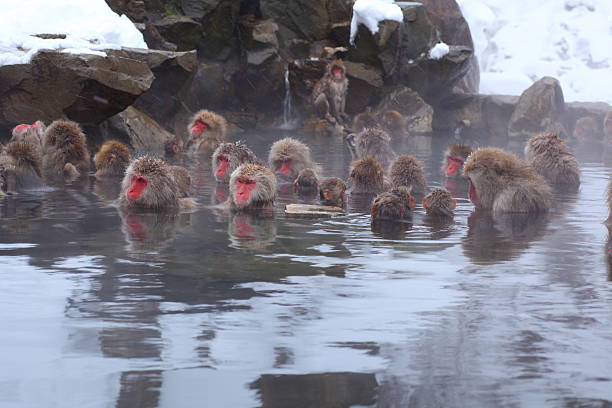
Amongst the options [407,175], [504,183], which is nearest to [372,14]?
[407,175]

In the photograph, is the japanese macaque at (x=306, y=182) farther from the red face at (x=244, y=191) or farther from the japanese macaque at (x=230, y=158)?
the red face at (x=244, y=191)

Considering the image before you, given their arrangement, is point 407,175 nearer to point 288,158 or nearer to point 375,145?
point 288,158

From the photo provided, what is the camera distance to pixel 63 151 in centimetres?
1095

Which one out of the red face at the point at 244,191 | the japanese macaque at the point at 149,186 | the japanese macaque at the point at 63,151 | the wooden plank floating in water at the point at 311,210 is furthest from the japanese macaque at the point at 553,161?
the japanese macaque at the point at 63,151

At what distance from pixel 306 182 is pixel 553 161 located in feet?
→ 9.97

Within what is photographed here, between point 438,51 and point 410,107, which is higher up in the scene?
point 438,51

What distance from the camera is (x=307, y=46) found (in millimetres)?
22234

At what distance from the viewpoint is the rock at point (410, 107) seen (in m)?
22.0

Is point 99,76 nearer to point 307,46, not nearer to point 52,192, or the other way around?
point 52,192

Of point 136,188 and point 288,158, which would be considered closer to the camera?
point 136,188

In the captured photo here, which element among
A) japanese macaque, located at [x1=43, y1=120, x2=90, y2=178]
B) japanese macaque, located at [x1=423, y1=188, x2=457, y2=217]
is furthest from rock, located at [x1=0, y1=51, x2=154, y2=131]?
japanese macaque, located at [x1=423, y1=188, x2=457, y2=217]

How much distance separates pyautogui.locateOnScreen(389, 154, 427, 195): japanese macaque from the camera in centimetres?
1012

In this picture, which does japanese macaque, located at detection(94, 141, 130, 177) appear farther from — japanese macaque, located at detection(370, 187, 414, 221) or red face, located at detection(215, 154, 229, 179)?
japanese macaque, located at detection(370, 187, 414, 221)

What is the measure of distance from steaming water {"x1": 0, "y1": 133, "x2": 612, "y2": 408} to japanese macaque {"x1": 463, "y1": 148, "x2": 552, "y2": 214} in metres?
0.76
